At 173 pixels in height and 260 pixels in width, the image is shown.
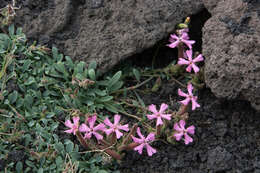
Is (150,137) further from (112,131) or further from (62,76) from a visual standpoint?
(62,76)

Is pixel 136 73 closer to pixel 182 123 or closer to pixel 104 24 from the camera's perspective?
pixel 104 24

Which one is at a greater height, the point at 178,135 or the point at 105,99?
the point at 105,99

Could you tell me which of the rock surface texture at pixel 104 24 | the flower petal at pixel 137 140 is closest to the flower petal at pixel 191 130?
the flower petal at pixel 137 140

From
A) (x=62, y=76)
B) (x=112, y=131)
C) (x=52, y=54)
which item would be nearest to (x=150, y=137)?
(x=112, y=131)

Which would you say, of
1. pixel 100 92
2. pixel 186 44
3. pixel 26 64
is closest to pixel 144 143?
pixel 100 92

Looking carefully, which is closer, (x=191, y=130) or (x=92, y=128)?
(x=92, y=128)

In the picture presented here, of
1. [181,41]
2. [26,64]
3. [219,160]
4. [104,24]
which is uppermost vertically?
[104,24]

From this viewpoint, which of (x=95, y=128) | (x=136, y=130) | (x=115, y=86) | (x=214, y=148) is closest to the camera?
(x=95, y=128)
